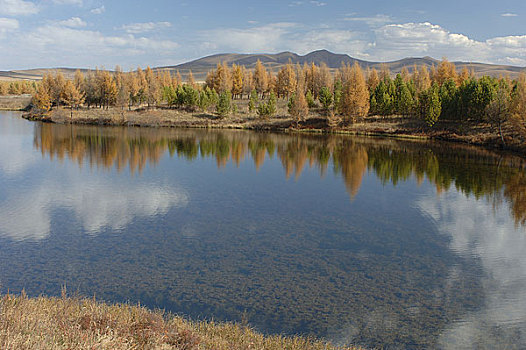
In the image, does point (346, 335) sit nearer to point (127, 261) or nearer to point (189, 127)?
point (127, 261)

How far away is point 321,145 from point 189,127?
28421 mm

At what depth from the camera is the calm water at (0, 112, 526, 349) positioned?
966 centimetres

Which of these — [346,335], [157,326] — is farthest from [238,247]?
[157,326]

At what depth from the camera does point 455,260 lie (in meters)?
13.3

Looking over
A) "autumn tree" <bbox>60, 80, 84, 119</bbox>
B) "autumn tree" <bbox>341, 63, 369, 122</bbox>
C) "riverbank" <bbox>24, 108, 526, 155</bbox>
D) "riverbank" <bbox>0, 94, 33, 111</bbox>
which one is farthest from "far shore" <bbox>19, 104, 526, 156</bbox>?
"riverbank" <bbox>0, 94, 33, 111</bbox>

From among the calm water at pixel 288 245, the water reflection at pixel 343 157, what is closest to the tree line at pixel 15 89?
the water reflection at pixel 343 157

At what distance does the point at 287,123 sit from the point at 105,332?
2375 inches

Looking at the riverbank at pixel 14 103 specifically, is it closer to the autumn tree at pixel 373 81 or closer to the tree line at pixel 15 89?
the tree line at pixel 15 89

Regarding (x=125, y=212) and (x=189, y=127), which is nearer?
(x=125, y=212)

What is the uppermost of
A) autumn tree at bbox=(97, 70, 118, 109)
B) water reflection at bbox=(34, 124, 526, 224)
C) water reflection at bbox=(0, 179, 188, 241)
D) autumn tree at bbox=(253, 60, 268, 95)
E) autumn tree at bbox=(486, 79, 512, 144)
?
autumn tree at bbox=(253, 60, 268, 95)

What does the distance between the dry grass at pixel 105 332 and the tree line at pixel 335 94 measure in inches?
1644

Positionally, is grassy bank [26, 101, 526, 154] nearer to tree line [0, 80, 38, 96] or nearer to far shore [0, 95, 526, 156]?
far shore [0, 95, 526, 156]

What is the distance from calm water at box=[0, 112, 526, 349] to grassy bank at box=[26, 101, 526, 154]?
81.8 ft

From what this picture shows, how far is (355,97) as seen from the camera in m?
59.5
